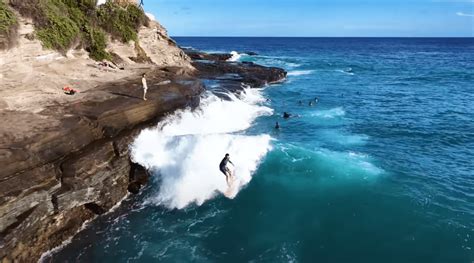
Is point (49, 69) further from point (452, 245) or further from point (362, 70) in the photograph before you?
point (362, 70)

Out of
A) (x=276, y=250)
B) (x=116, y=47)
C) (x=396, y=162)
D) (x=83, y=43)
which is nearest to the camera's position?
(x=276, y=250)

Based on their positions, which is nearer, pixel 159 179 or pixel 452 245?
pixel 452 245

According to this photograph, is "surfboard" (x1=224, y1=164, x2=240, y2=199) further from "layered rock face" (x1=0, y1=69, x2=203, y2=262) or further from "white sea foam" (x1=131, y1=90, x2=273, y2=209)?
"layered rock face" (x1=0, y1=69, x2=203, y2=262)

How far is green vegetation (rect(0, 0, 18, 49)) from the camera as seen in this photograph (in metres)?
19.7

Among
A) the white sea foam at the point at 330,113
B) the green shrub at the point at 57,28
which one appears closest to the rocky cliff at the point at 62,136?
the green shrub at the point at 57,28

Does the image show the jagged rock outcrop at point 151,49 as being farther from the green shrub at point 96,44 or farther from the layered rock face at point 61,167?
the layered rock face at point 61,167

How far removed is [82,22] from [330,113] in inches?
754

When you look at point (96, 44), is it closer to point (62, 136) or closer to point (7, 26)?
point (7, 26)

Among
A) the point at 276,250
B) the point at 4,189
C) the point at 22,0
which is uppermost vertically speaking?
the point at 22,0

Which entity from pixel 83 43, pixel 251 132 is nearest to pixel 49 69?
pixel 83 43

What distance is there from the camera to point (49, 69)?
2225 centimetres

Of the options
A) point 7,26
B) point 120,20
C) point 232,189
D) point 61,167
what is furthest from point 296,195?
point 120,20

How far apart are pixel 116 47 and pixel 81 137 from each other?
1784cm

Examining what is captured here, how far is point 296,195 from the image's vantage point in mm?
17078
